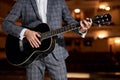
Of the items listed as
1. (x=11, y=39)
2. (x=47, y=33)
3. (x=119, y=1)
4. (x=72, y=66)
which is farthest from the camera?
(x=119, y=1)

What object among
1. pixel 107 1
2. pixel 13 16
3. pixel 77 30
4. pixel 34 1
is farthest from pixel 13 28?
pixel 107 1

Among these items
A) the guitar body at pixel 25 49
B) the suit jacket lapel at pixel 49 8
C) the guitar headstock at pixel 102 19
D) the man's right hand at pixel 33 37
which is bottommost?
the guitar body at pixel 25 49

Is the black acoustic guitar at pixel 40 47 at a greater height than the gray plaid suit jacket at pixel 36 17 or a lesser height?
lesser

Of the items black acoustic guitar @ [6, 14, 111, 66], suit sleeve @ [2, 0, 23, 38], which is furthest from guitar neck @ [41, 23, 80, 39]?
suit sleeve @ [2, 0, 23, 38]

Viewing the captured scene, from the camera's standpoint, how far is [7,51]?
1.50 metres

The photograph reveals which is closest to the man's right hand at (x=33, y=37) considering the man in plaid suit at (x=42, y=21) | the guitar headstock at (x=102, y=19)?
the man in plaid suit at (x=42, y=21)

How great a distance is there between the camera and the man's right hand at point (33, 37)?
1.34m

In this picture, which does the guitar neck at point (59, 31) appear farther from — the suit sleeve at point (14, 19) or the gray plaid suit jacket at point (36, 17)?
the suit sleeve at point (14, 19)

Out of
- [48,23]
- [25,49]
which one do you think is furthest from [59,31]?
[25,49]

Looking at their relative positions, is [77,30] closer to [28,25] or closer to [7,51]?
[28,25]

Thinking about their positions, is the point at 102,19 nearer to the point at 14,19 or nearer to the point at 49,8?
the point at 49,8

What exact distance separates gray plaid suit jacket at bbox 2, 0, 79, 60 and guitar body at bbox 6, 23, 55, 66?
0.04m

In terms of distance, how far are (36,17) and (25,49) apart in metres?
0.17

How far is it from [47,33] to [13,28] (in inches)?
6.9
